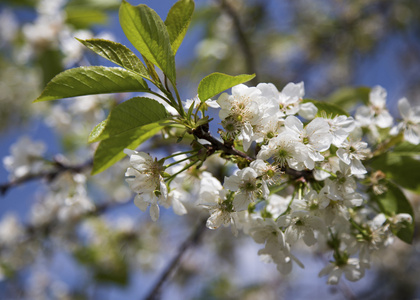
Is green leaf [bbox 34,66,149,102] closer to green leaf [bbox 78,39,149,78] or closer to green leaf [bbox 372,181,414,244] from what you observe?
green leaf [bbox 78,39,149,78]

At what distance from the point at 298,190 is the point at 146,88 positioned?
59cm

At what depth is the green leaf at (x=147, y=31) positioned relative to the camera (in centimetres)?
83

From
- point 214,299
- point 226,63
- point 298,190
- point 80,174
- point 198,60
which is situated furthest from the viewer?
point 214,299

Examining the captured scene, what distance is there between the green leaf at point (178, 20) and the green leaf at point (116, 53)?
0.40 feet

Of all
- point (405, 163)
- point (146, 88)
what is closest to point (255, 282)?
point (405, 163)

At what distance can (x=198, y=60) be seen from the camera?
3.30 m

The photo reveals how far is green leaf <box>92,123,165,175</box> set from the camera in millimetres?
902

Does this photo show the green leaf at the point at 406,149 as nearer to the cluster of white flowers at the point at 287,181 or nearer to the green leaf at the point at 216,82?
the cluster of white flowers at the point at 287,181

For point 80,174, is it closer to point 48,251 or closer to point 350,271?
point 48,251

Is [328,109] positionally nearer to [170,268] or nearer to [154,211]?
[154,211]

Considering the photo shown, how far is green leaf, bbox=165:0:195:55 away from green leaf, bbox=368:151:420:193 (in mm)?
809

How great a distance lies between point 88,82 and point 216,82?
1.10ft

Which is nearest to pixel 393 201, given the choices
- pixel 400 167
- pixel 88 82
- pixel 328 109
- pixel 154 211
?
pixel 400 167

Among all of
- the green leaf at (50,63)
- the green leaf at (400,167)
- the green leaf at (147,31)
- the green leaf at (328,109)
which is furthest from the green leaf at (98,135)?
the green leaf at (50,63)
